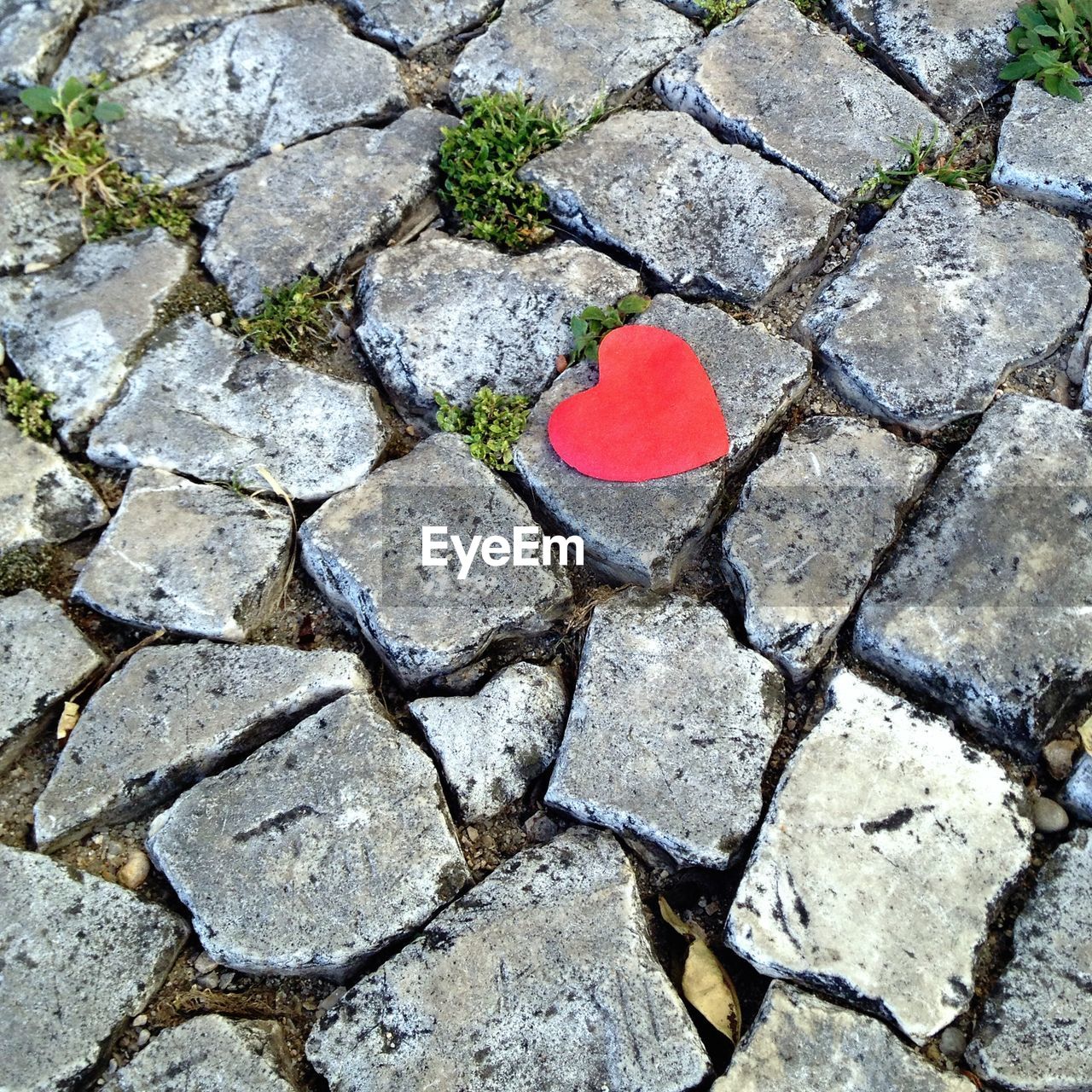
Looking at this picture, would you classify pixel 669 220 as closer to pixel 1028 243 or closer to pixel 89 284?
pixel 1028 243

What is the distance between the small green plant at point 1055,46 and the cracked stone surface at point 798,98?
1.01 ft

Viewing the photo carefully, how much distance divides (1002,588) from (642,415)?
0.99m

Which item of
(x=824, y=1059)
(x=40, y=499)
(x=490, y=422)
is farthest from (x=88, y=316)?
(x=824, y=1059)

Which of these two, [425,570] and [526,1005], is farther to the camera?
[425,570]

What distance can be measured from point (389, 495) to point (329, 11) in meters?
1.89

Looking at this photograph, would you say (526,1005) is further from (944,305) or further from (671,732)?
(944,305)

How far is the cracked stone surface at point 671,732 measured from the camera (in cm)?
221

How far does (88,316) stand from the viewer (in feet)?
9.43

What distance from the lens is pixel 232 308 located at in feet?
9.53

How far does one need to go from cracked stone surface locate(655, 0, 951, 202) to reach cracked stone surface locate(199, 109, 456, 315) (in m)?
0.86

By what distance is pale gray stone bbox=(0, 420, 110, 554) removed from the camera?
261cm

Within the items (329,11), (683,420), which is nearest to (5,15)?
(329,11)

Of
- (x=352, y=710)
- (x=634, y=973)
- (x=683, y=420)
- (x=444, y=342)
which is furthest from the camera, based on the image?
(x=444, y=342)

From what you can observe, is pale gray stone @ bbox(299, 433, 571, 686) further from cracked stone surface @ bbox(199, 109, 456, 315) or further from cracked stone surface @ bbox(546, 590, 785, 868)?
cracked stone surface @ bbox(199, 109, 456, 315)
